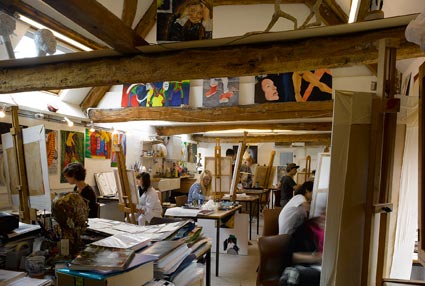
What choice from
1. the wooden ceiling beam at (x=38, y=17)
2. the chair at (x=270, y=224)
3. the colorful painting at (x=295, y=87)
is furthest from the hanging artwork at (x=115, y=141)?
the chair at (x=270, y=224)

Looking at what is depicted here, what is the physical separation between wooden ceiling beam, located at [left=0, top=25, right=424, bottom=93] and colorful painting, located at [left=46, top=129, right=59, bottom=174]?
7.51ft

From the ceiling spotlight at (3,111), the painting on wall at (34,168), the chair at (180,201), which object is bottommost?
the chair at (180,201)

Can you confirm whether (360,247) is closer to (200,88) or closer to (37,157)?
(37,157)

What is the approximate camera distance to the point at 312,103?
19.7 ft

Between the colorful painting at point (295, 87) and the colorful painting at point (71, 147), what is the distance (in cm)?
349

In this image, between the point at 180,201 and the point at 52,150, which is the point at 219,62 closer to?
the point at 180,201

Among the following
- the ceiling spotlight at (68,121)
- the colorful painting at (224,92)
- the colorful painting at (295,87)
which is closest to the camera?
the ceiling spotlight at (68,121)

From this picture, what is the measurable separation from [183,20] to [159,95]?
440 cm

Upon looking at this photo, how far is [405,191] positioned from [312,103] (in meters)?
3.48

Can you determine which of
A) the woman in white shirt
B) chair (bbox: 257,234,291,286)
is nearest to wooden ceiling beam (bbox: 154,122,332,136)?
the woman in white shirt

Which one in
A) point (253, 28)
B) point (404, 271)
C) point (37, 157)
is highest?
point (253, 28)

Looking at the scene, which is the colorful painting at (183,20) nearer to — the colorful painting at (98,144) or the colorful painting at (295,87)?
the colorful painting at (295,87)

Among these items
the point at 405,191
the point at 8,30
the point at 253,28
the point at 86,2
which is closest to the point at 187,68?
the point at 86,2

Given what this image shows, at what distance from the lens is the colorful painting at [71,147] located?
227 inches
